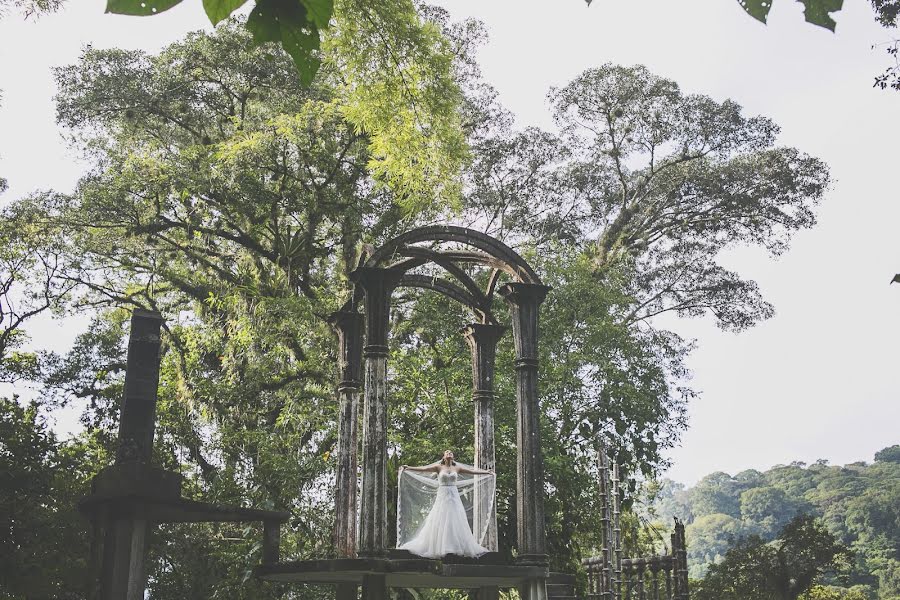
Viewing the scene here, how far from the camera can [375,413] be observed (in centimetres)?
791

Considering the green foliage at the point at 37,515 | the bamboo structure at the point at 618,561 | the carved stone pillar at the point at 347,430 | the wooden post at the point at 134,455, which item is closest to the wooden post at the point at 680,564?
the bamboo structure at the point at 618,561

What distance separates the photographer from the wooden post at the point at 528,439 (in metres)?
7.76

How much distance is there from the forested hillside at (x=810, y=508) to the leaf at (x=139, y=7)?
21409mm

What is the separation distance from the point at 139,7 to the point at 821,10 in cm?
76

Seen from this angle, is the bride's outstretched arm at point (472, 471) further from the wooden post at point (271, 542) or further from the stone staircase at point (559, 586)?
the wooden post at point (271, 542)

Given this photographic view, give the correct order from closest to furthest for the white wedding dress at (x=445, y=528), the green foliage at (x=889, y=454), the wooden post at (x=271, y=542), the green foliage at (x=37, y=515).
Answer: the white wedding dress at (x=445, y=528) → the wooden post at (x=271, y=542) → the green foliage at (x=37, y=515) → the green foliage at (x=889, y=454)

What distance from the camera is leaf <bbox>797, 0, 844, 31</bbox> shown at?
3.50 ft

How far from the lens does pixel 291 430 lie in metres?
13.9

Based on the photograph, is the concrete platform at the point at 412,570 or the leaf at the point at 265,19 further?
the concrete platform at the point at 412,570

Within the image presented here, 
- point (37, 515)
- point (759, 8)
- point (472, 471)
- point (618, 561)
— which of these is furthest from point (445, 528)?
point (759, 8)

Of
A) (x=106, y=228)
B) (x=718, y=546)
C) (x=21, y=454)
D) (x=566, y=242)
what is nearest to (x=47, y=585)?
(x=21, y=454)

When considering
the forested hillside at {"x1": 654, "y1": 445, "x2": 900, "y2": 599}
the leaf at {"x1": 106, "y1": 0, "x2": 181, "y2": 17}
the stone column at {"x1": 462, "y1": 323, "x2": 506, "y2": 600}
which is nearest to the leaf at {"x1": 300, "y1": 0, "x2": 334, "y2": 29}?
the leaf at {"x1": 106, "y1": 0, "x2": 181, "y2": 17}

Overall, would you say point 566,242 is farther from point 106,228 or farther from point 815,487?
point 815,487

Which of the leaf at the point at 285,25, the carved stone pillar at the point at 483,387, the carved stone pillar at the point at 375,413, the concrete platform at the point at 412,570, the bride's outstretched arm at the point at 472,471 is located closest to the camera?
the leaf at the point at 285,25
